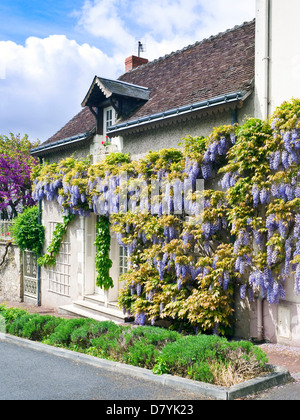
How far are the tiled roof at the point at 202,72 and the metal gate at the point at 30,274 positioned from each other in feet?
22.6

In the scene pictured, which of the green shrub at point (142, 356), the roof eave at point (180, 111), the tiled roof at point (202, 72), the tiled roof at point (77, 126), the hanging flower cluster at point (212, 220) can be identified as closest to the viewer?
the green shrub at point (142, 356)

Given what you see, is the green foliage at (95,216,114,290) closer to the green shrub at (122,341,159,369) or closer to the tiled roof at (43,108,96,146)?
the tiled roof at (43,108,96,146)

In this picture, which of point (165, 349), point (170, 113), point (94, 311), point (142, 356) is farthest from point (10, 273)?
point (165, 349)

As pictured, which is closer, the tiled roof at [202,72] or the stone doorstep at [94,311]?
the tiled roof at [202,72]

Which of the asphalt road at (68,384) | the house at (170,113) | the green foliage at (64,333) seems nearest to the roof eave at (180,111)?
the house at (170,113)

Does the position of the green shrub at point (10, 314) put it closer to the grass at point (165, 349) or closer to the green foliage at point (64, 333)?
the grass at point (165, 349)

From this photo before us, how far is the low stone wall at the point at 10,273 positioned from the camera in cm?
1633

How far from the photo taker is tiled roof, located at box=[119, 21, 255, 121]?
980 centimetres

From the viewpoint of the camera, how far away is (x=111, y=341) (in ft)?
24.7

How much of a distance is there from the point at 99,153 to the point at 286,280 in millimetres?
6880

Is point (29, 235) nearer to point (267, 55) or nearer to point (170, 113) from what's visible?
point (170, 113)

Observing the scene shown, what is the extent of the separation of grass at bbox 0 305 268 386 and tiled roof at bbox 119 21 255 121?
16.5ft
